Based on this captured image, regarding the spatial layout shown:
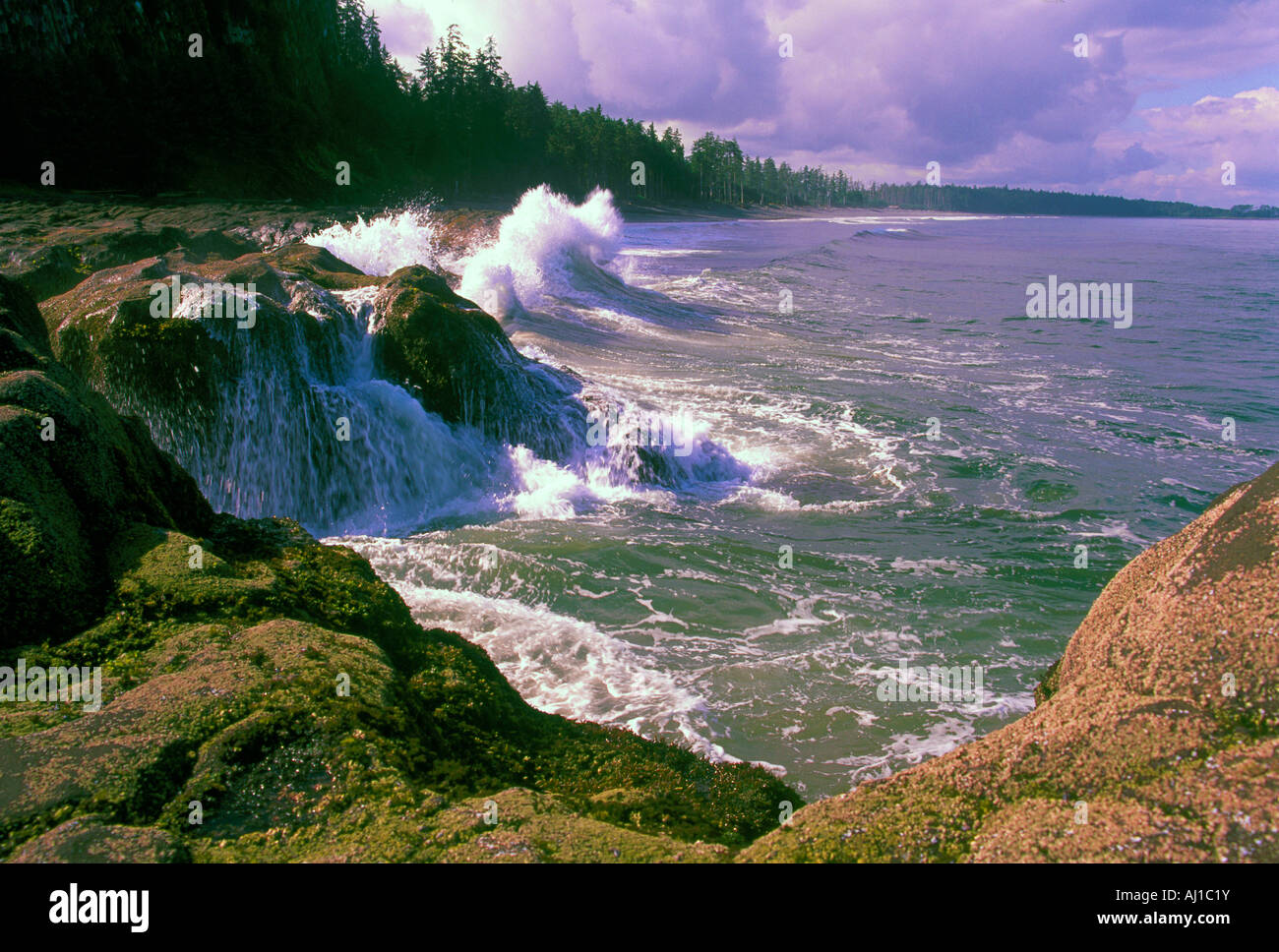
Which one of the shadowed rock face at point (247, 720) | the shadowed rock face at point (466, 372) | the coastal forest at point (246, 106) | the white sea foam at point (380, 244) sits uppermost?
the coastal forest at point (246, 106)

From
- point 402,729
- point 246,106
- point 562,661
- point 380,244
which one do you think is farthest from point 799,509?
point 246,106

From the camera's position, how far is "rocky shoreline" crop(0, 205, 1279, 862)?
7.94 ft

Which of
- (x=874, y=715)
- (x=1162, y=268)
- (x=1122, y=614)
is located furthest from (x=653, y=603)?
(x=1162, y=268)

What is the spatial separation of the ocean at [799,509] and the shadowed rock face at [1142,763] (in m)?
2.39

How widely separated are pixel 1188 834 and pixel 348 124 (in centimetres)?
Answer: 6025

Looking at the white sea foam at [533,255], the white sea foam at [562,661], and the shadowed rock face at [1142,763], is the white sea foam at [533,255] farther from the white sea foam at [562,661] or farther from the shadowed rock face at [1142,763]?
the shadowed rock face at [1142,763]

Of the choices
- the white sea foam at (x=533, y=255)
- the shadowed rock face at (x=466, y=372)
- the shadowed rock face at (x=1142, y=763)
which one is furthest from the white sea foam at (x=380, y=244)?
the shadowed rock face at (x=1142, y=763)

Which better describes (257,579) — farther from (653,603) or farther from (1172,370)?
(1172,370)

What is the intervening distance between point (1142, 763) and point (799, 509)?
8.07 m

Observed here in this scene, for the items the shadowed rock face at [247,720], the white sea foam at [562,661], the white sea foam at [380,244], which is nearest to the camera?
the shadowed rock face at [247,720]

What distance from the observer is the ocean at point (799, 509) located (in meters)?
6.17

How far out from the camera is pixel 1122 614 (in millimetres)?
3328

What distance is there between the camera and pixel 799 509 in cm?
1053

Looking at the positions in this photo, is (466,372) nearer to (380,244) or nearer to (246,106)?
(380,244)
